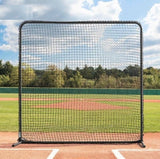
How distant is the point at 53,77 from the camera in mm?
6930

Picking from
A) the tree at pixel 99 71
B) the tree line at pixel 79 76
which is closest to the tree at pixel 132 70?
the tree line at pixel 79 76

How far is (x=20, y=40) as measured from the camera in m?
6.07

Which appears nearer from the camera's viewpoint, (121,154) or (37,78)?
(121,154)

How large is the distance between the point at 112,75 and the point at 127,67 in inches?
23.3

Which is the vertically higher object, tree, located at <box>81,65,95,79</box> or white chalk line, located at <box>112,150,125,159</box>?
tree, located at <box>81,65,95,79</box>

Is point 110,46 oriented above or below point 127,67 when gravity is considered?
above

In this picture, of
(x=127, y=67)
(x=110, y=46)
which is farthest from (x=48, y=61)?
(x=127, y=67)

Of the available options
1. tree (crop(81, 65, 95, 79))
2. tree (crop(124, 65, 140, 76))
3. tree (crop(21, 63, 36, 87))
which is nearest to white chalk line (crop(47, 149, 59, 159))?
tree (crop(21, 63, 36, 87))

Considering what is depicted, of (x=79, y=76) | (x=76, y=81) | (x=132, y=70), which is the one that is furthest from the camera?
(x=76, y=81)

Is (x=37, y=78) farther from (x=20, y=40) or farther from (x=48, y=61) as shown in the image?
(x=20, y=40)

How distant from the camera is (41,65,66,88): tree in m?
6.64

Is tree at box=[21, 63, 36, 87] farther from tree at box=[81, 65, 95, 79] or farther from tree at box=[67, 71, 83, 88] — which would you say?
tree at box=[81, 65, 95, 79]

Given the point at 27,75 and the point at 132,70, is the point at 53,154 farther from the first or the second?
the point at 132,70

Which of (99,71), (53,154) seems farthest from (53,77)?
(53,154)
